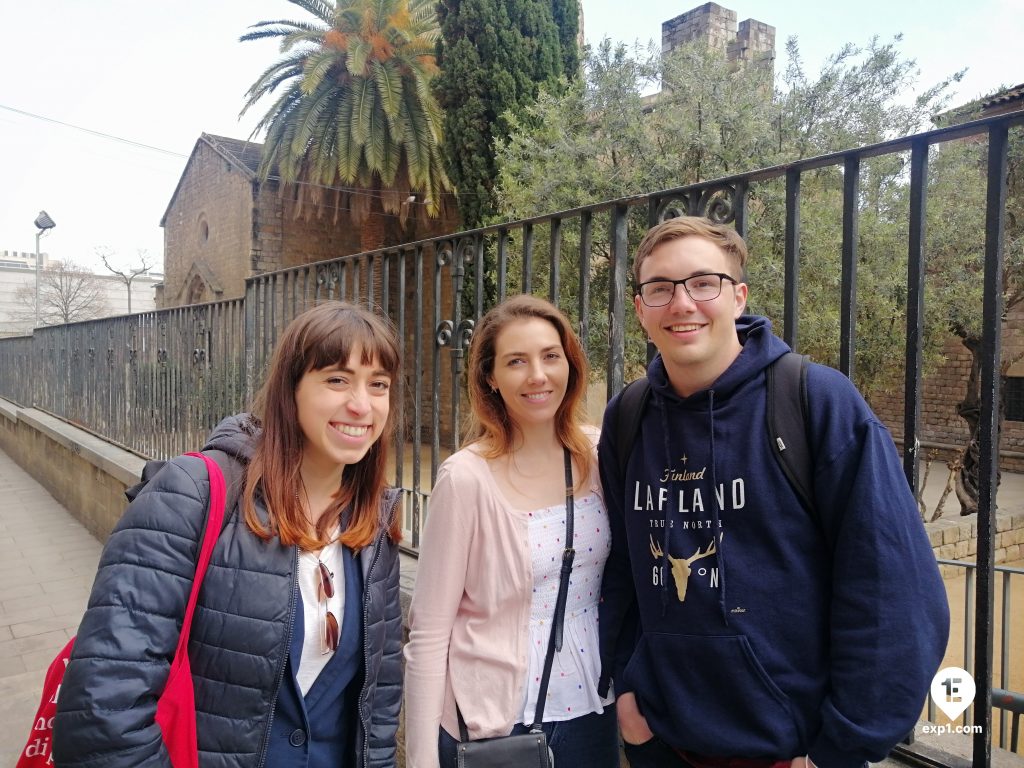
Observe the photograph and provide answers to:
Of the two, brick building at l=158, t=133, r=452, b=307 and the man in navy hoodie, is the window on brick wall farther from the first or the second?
the man in navy hoodie

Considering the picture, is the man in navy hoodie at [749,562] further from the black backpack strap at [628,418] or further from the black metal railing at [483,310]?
the black metal railing at [483,310]

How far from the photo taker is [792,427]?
129 cm

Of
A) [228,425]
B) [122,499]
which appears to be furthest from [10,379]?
[228,425]

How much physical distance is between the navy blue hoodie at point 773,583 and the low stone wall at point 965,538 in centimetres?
659

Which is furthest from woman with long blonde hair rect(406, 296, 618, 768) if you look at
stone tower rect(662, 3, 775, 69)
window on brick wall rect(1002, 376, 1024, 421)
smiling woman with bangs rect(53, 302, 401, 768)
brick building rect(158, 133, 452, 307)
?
window on brick wall rect(1002, 376, 1024, 421)

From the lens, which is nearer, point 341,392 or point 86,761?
point 86,761

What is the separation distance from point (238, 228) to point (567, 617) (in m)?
17.5

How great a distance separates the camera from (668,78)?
35.8 feet

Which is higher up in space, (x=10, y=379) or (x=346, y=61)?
(x=346, y=61)

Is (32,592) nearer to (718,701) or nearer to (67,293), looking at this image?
(718,701)

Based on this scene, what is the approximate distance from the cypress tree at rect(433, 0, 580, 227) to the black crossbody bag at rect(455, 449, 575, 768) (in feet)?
37.3

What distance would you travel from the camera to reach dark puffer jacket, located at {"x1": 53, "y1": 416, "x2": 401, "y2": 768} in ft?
4.11

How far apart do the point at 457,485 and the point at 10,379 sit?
16.5 metres

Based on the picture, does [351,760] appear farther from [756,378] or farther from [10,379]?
[10,379]
